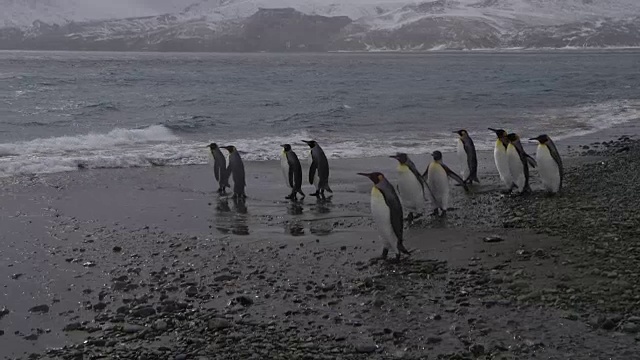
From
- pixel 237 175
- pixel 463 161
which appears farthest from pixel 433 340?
pixel 463 161

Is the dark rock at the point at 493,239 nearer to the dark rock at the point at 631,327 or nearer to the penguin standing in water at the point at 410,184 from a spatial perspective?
the penguin standing in water at the point at 410,184

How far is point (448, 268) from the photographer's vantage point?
5582mm

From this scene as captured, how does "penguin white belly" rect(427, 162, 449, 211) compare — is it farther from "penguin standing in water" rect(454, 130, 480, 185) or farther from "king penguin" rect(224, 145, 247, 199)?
"king penguin" rect(224, 145, 247, 199)

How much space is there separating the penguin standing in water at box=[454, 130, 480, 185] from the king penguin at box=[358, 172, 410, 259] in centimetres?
375

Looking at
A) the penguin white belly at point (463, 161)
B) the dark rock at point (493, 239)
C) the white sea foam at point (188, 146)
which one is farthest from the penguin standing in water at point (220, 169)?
the dark rock at point (493, 239)

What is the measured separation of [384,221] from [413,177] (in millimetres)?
1468

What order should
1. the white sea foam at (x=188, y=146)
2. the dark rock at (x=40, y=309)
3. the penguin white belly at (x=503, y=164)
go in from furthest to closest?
the white sea foam at (x=188, y=146)
the penguin white belly at (x=503, y=164)
the dark rock at (x=40, y=309)

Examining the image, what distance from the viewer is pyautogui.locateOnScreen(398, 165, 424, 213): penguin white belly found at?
750 cm

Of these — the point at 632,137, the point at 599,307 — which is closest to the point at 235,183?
the point at 599,307

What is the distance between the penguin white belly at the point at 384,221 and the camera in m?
6.11

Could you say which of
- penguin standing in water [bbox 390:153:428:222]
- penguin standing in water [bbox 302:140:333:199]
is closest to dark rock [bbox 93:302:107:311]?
penguin standing in water [bbox 390:153:428:222]

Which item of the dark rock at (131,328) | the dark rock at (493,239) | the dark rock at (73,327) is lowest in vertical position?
the dark rock at (73,327)

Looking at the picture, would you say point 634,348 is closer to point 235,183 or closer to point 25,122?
point 235,183

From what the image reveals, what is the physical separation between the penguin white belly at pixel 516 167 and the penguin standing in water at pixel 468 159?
33.8 inches
